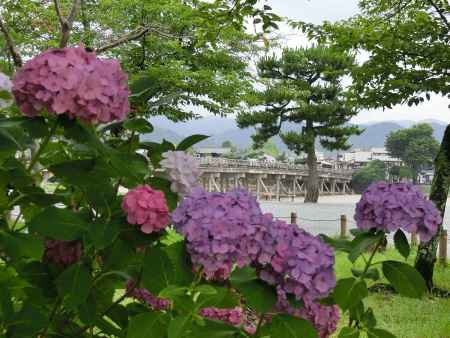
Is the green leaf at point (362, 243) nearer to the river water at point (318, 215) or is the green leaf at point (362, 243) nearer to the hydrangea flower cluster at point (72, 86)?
the hydrangea flower cluster at point (72, 86)

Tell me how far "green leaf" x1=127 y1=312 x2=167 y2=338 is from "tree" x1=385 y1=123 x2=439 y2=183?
75.1 metres

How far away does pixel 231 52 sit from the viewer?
Result: 18281 mm

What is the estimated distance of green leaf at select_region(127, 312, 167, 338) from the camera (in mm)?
1021

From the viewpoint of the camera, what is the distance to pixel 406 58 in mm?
6680

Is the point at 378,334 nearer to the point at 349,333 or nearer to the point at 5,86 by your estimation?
the point at 349,333

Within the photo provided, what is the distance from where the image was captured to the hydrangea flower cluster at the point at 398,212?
1358mm

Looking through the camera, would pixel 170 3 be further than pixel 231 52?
No

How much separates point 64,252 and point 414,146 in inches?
3014

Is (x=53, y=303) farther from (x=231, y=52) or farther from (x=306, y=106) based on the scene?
(x=306, y=106)

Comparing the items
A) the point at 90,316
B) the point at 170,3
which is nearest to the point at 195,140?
the point at 90,316

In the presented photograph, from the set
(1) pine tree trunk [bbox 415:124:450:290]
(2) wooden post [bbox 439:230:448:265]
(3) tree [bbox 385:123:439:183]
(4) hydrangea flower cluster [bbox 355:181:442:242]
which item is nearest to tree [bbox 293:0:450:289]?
(1) pine tree trunk [bbox 415:124:450:290]

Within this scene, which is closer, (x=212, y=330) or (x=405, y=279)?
(x=212, y=330)

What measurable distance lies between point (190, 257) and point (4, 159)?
1.87 ft

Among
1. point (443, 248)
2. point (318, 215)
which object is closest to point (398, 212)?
point (443, 248)
